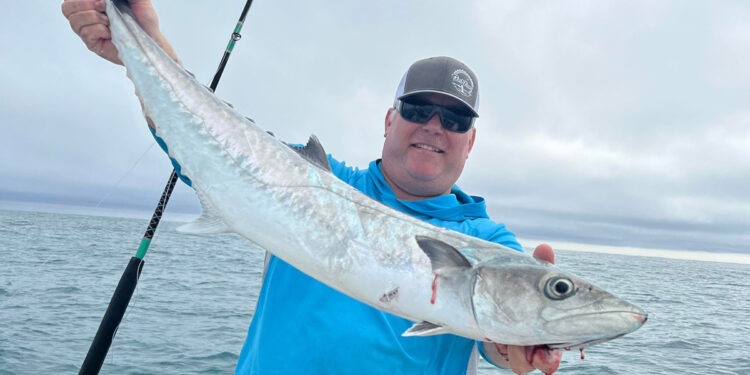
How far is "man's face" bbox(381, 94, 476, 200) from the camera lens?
356cm

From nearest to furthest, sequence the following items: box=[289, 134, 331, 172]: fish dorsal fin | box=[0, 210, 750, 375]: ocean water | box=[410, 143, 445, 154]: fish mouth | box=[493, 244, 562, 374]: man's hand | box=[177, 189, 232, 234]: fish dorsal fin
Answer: box=[493, 244, 562, 374]: man's hand → box=[177, 189, 232, 234]: fish dorsal fin → box=[289, 134, 331, 172]: fish dorsal fin → box=[410, 143, 445, 154]: fish mouth → box=[0, 210, 750, 375]: ocean water

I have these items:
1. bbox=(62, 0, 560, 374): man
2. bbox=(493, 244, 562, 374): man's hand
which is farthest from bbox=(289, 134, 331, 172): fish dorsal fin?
bbox=(493, 244, 562, 374): man's hand

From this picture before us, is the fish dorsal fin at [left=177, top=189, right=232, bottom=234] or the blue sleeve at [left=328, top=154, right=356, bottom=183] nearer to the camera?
the fish dorsal fin at [left=177, top=189, right=232, bottom=234]

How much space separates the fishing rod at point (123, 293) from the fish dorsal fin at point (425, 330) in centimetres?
282

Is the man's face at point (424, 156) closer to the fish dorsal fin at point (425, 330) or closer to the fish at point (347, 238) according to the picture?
the fish at point (347, 238)

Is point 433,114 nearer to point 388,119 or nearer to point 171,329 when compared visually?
point 388,119

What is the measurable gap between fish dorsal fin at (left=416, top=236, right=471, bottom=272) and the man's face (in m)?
1.42

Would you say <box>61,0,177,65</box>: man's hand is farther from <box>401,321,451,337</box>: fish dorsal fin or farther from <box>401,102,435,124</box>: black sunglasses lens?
<box>401,321,451,337</box>: fish dorsal fin

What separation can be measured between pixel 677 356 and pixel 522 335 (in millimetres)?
13547

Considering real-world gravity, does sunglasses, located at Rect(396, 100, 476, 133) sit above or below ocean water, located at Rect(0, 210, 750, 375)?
above

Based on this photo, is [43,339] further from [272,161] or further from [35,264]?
[35,264]

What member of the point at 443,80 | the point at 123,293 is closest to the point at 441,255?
the point at 443,80

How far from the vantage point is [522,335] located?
207cm

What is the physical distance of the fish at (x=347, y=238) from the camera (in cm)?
206
